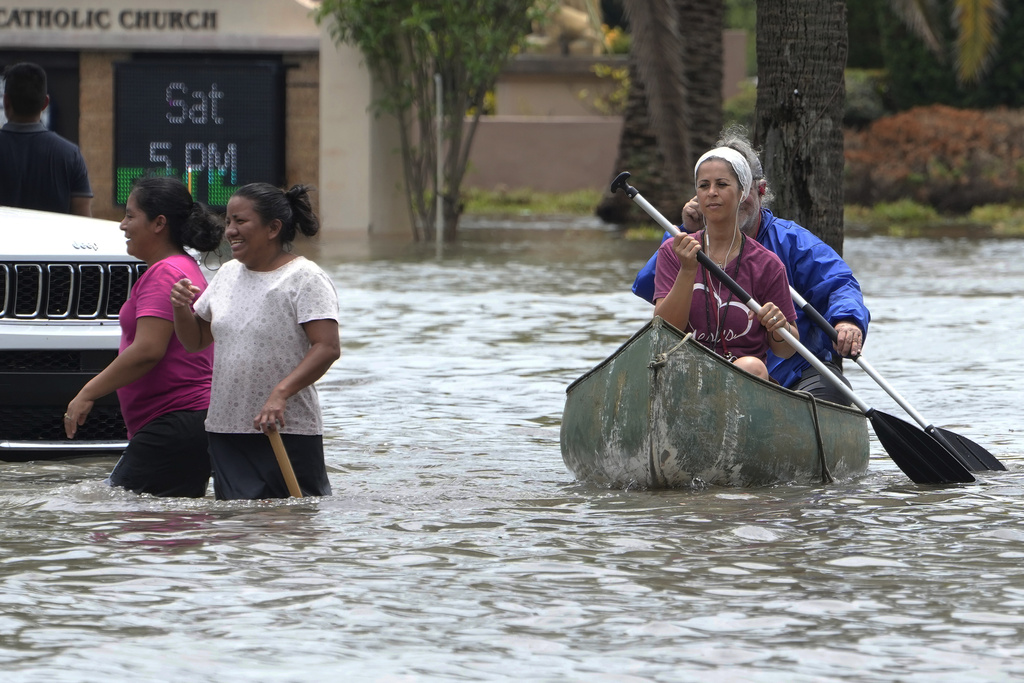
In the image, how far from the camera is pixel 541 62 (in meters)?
37.4

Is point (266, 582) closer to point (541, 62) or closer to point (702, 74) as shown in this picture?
point (702, 74)

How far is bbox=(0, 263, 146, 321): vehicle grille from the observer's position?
24.3ft

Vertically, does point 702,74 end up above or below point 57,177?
above

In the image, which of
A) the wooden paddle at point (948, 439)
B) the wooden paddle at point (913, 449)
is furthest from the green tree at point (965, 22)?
the wooden paddle at point (913, 449)

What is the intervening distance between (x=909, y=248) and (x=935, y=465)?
1514cm

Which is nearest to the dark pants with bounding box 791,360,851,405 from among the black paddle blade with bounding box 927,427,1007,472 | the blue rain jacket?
the blue rain jacket

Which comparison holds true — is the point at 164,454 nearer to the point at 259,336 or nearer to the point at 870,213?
the point at 259,336

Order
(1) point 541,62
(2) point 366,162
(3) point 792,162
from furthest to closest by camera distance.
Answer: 1. (1) point 541,62
2. (2) point 366,162
3. (3) point 792,162

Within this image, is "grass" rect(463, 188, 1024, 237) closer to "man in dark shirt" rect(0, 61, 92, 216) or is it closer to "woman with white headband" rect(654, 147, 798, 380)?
"man in dark shirt" rect(0, 61, 92, 216)

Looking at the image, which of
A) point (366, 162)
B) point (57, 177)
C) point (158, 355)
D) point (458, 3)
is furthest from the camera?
point (366, 162)

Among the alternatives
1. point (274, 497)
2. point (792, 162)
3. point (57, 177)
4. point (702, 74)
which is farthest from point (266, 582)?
point (702, 74)

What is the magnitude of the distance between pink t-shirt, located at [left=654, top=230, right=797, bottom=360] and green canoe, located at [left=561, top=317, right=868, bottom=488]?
1.26 feet

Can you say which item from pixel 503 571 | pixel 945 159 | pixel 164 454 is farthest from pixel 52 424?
pixel 945 159

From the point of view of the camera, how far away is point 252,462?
6.16 m
